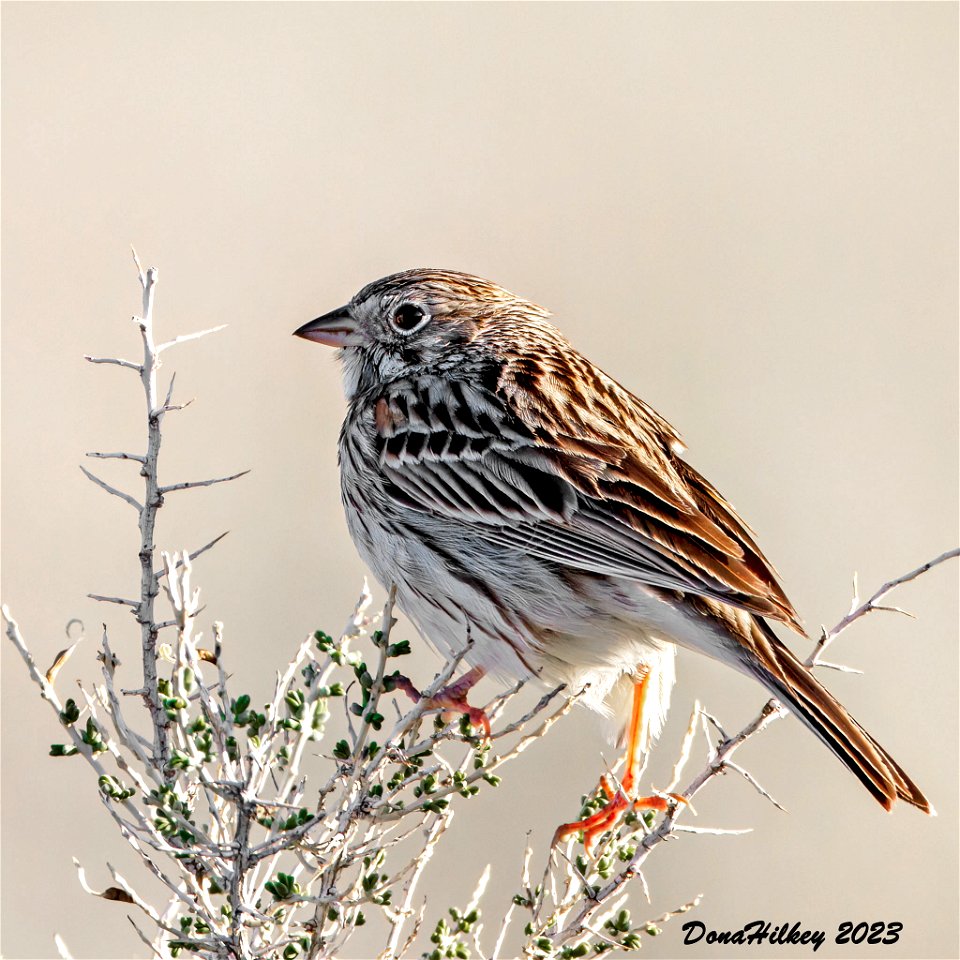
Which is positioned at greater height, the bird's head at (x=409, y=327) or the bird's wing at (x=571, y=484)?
the bird's head at (x=409, y=327)

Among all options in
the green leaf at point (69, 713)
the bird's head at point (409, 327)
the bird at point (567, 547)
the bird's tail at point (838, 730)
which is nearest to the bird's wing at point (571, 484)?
the bird at point (567, 547)

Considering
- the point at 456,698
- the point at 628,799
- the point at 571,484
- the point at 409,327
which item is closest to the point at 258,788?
the point at 456,698

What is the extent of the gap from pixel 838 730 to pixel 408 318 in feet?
7.69

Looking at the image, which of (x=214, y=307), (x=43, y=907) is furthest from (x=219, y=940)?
(x=214, y=307)

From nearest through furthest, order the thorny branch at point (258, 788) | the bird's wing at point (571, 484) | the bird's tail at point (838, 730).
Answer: the thorny branch at point (258, 788)
the bird's tail at point (838, 730)
the bird's wing at point (571, 484)

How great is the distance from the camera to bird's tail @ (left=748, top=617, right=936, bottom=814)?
3.47 metres

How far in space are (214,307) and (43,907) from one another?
4.12 m

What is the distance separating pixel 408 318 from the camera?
5004 millimetres

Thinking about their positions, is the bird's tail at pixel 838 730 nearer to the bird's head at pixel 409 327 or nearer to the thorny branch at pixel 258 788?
the thorny branch at pixel 258 788

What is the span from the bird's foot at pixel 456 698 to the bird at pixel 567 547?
1 cm

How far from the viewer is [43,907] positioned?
617 centimetres

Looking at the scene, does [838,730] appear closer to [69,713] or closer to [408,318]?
[69,713]

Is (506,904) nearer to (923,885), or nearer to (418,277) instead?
(923,885)

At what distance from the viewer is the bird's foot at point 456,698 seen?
3674mm
